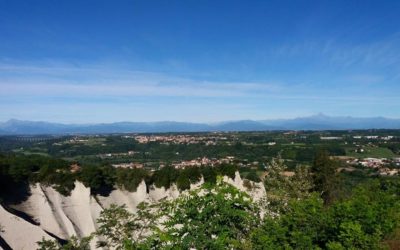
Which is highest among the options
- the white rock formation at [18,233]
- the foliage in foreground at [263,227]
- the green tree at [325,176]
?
the foliage in foreground at [263,227]

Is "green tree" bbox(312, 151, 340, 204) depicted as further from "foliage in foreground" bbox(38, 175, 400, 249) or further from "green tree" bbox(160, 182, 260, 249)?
"green tree" bbox(160, 182, 260, 249)

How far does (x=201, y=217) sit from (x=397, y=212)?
666cm

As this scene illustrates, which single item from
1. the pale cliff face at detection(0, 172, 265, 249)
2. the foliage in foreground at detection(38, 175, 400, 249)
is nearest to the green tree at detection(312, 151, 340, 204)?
the pale cliff face at detection(0, 172, 265, 249)

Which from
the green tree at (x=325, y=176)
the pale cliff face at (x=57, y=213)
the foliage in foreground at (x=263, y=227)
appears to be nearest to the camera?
the foliage in foreground at (x=263, y=227)

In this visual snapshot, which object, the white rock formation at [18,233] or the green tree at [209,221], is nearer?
the green tree at [209,221]

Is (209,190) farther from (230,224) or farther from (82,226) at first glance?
(82,226)

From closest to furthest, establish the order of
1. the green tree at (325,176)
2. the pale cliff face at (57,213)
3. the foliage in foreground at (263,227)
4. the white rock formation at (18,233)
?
the foliage in foreground at (263,227) → the white rock formation at (18,233) → the pale cliff face at (57,213) → the green tree at (325,176)

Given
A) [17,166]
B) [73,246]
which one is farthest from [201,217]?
[17,166]

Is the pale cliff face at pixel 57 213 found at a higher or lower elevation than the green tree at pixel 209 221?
lower

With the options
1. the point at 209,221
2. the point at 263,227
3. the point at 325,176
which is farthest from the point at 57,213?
the point at 209,221

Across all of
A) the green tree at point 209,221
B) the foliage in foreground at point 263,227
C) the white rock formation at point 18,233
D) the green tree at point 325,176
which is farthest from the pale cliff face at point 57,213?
the green tree at point 209,221

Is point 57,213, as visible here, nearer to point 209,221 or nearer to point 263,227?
point 263,227

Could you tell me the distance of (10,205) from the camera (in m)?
30.6

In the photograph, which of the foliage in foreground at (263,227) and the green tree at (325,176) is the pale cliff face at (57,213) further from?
the foliage in foreground at (263,227)
